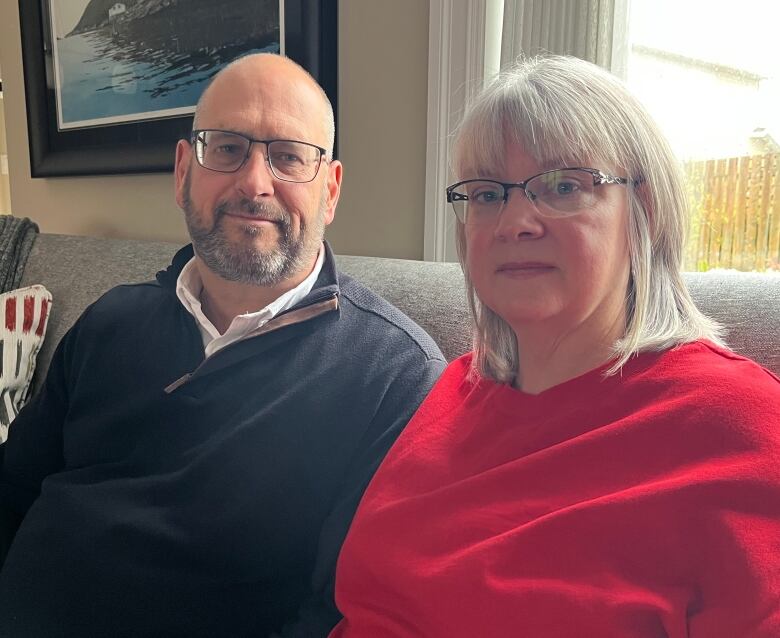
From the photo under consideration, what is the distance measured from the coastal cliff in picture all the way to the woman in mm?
1354

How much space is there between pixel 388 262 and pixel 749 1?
83cm

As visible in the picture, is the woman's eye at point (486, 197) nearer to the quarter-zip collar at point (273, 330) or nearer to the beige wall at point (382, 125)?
the quarter-zip collar at point (273, 330)

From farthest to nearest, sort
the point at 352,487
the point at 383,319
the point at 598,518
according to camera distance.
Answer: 1. the point at 383,319
2. the point at 352,487
3. the point at 598,518

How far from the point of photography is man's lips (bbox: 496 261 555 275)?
807 mm

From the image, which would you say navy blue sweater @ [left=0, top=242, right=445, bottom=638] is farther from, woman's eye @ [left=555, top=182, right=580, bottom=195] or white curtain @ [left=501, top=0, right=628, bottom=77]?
white curtain @ [left=501, top=0, right=628, bottom=77]

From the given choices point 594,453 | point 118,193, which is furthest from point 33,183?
point 594,453

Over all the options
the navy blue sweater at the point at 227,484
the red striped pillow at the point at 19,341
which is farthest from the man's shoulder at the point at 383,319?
the red striped pillow at the point at 19,341

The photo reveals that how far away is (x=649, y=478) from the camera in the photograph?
676 millimetres

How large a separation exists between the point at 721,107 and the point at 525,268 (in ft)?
Answer: 2.55

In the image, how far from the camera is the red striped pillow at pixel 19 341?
1.74 meters

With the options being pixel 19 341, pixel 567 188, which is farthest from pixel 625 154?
pixel 19 341

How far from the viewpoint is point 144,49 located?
7.96 ft

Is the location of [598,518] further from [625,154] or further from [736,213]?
[736,213]

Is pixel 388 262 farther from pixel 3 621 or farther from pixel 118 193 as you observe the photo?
pixel 118 193
